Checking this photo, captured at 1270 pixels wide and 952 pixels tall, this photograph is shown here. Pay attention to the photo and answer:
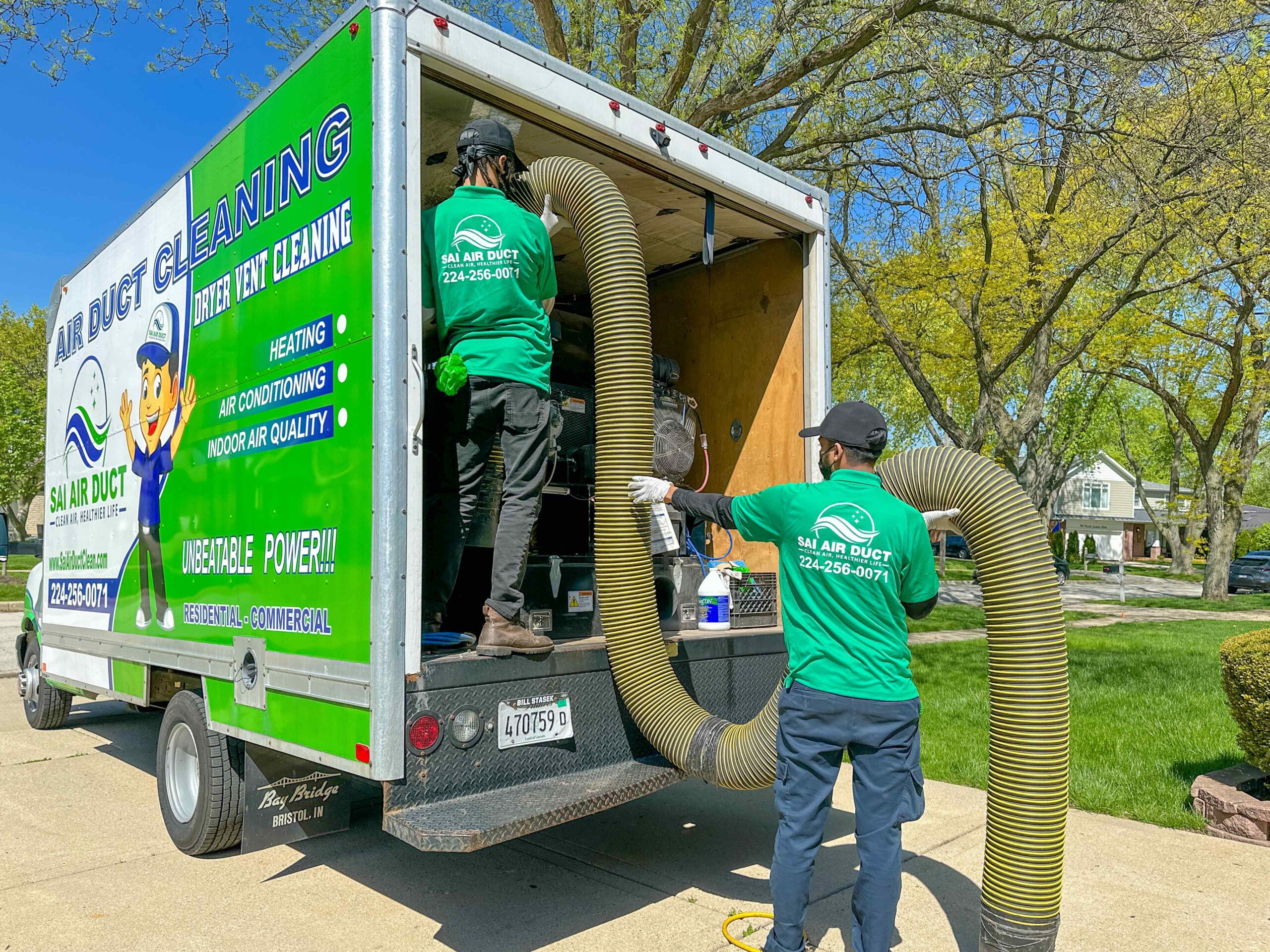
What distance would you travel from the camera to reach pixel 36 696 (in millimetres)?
7445

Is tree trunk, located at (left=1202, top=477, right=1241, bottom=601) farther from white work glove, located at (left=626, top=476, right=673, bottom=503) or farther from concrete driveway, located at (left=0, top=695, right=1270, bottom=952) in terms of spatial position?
white work glove, located at (left=626, top=476, right=673, bottom=503)

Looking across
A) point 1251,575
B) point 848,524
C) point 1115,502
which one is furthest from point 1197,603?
point 1115,502

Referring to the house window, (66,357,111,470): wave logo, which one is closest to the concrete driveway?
(66,357,111,470): wave logo

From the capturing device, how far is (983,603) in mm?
3234

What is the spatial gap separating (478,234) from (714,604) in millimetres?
2027

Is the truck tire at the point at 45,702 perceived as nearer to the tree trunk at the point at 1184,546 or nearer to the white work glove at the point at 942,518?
the white work glove at the point at 942,518

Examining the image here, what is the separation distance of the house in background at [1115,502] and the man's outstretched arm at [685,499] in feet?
188

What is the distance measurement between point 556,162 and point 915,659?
8798 millimetres

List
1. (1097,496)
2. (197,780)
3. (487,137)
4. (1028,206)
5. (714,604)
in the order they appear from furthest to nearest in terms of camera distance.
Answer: (1097,496) → (1028,206) → (714,604) → (197,780) → (487,137)

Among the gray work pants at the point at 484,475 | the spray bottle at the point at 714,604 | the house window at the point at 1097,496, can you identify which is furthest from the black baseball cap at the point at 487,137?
the house window at the point at 1097,496

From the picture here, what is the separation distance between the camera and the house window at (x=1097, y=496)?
6269 cm

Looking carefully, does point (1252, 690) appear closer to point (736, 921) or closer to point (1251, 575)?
point (736, 921)

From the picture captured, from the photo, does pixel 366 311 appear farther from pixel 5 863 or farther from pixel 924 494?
pixel 5 863

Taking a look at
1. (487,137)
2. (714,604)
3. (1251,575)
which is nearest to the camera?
(487,137)
